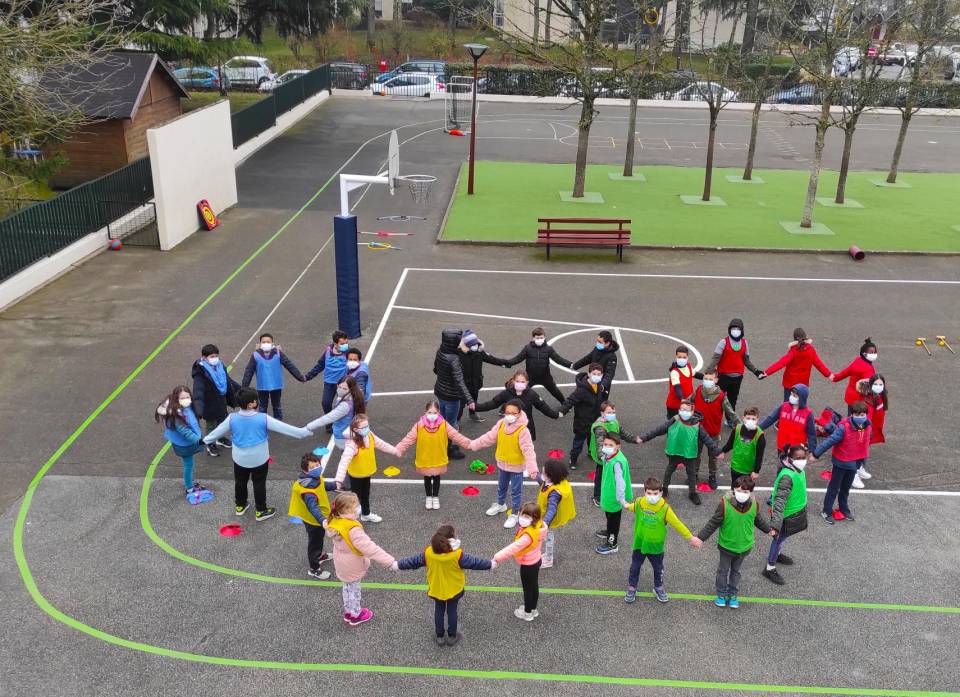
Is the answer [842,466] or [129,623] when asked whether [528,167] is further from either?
[129,623]

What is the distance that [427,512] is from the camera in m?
10.8

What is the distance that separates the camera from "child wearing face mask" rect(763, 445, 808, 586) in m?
9.23

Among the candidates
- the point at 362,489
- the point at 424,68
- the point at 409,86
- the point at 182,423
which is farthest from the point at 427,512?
the point at 424,68

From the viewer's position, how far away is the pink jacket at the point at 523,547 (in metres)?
8.20

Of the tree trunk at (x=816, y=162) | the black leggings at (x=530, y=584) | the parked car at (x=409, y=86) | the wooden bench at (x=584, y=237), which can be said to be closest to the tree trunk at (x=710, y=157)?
the tree trunk at (x=816, y=162)

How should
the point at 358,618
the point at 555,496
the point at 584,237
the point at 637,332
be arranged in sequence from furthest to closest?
the point at 584,237 → the point at 637,332 → the point at 555,496 → the point at 358,618

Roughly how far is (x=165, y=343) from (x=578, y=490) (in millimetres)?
9117

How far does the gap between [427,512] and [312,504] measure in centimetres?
212

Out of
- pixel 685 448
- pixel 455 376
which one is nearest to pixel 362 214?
pixel 455 376

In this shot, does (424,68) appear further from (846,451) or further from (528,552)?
(528,552)

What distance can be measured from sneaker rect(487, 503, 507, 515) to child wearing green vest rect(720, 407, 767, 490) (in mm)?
2879

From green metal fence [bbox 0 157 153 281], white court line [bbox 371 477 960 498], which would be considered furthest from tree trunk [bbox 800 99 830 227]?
green metal fence [bbox 0 157 153 281]

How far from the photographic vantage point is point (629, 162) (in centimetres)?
3078

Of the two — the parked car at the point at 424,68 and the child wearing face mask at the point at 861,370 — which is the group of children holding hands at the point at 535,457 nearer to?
the child wearing face mask at the point at 861,370
